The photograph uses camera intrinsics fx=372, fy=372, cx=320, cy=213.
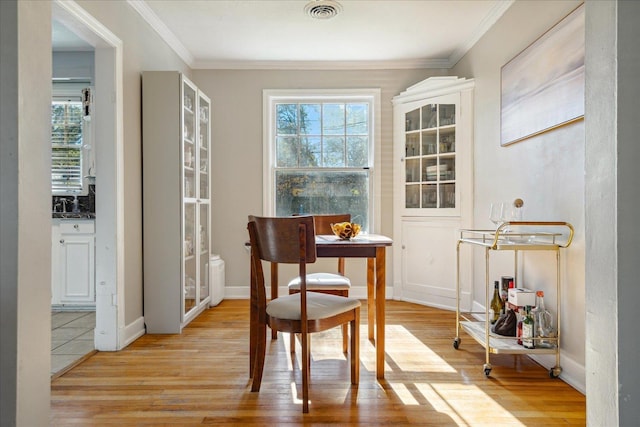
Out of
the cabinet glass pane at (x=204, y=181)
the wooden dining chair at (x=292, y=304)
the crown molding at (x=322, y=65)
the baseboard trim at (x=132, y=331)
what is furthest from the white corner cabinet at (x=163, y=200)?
the crown molding at (x=322, y=65)

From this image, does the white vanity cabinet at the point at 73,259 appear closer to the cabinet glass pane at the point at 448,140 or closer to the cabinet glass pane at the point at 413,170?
the cabinet glass pane at the point at 413,170

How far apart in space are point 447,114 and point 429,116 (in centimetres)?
19

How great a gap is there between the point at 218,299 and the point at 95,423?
2.16 m

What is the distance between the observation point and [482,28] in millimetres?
3270

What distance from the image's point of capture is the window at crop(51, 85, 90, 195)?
3.84 metres

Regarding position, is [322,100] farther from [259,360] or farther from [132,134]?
[259,360]

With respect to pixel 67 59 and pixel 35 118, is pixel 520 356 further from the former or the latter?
pixel 67 59

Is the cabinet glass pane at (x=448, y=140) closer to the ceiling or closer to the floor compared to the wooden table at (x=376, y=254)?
closer to the ceiling

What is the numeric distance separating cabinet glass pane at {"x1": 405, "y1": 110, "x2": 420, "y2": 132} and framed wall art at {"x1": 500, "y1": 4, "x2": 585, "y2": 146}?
3.41 ft

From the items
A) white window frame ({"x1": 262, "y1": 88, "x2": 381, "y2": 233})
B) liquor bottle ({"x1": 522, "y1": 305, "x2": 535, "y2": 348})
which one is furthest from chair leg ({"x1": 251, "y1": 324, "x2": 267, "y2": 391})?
white window frame ({"x1": 262, "y1": 88, "x2": 381, "y2": 233})

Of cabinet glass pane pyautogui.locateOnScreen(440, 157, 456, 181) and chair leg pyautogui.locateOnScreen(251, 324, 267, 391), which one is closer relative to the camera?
chair leg pyautogui.locateOnScreen(251, 324, 267, 391)

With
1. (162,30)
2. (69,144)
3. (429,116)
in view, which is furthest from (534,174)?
(69,144)

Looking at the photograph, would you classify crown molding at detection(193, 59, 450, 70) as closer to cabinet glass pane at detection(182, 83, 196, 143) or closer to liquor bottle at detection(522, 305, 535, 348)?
cabinet glass pane at detection(182, 83, 196, 143)

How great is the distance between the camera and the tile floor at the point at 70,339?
7.80 feet
